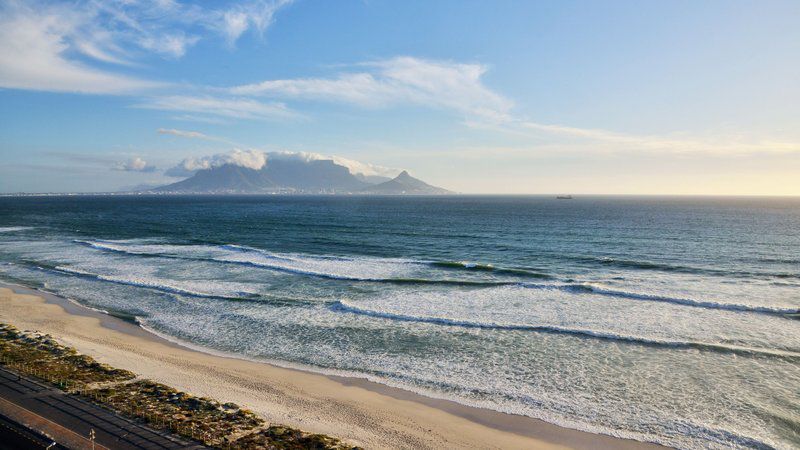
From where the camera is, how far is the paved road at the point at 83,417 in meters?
14.1

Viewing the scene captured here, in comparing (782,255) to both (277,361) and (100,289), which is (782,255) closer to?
(277,361)

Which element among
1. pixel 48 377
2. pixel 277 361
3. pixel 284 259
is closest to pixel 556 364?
pixel 277 361

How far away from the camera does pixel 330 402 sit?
62.6 ft

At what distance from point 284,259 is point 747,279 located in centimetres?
4853

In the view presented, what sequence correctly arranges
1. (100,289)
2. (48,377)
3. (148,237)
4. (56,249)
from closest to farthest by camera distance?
(48,377) < (100,289) < (56,249) < (148,237)

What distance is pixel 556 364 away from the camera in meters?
22.8

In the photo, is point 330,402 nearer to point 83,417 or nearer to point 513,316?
point 83,417

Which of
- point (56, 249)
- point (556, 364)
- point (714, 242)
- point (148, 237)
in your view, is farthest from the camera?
point (148, 237)

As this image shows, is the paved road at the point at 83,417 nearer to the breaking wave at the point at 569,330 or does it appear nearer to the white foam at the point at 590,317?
the breaking wave at the point at 569,330

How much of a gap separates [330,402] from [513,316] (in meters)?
16.0

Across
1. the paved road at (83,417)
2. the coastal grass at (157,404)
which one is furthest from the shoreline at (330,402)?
the paved road at (83,417)

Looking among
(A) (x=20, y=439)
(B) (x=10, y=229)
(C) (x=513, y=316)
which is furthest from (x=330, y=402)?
(B) (x=10, y=229)

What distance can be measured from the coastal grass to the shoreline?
107 cm

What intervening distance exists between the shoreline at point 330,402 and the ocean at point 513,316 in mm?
875
